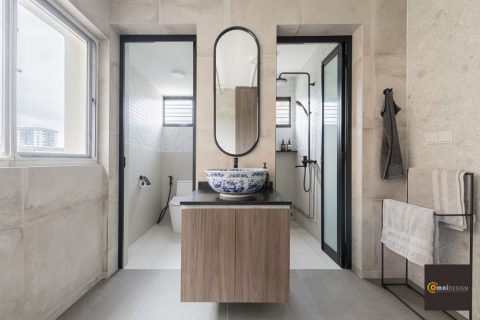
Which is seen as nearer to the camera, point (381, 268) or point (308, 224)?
point (381, 268)

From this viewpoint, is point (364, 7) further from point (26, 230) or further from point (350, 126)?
point (26, 230)

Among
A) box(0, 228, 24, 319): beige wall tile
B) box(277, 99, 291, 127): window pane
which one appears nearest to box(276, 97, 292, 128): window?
box(277, 99, 291, 127): window pane

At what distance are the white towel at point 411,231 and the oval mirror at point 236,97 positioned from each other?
117 cm

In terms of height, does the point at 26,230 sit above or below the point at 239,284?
above

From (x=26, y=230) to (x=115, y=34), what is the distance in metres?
1.72

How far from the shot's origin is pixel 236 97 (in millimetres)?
2111

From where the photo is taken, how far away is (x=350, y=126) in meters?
2.23

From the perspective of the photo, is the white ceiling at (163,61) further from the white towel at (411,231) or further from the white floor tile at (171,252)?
the white towel at (411,231)

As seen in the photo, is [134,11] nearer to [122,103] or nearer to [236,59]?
[122,103]

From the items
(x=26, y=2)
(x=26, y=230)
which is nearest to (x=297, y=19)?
(x=26, y=2)

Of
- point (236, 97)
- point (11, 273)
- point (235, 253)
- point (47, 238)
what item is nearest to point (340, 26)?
point (236, 97)

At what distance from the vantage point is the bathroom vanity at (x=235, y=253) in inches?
56.1

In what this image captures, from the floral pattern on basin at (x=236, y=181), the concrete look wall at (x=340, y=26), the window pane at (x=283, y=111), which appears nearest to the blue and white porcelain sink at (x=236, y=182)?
the floral pattern on basin at (x=236, y=181)

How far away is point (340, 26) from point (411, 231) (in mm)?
1693
